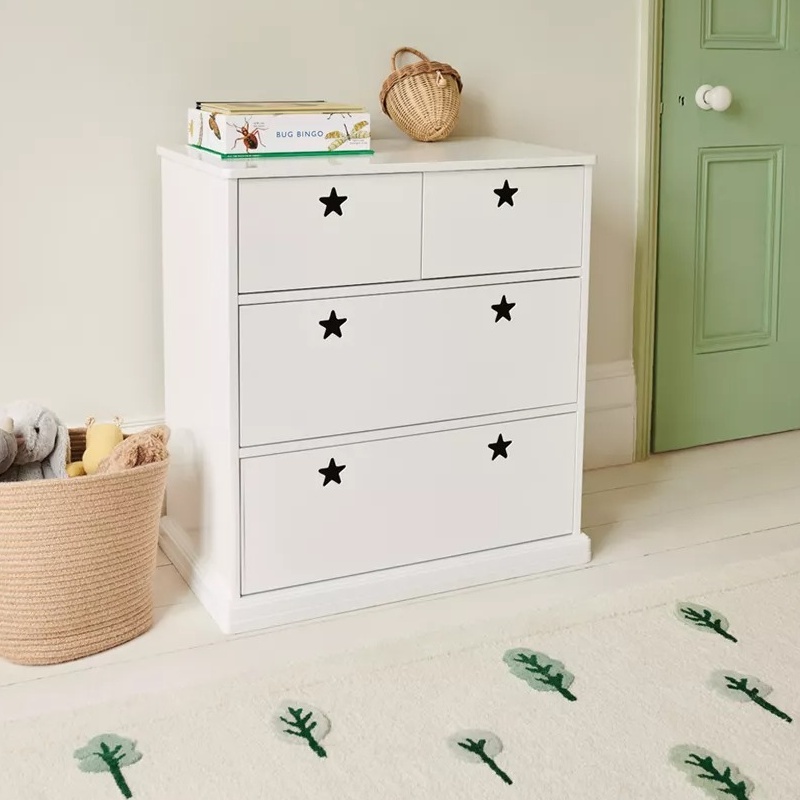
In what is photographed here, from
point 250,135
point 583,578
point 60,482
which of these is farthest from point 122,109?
point 583,578

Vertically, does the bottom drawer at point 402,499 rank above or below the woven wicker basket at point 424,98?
below

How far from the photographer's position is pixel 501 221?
2.19 metres

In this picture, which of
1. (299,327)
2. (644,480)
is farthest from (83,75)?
(644,480)

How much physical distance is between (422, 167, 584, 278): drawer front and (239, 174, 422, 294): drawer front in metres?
0.04

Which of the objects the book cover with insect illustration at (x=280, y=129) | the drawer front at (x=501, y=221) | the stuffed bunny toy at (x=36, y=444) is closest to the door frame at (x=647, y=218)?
the drawer front at (x=501, y=221)

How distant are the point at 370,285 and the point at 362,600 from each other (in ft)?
1.82

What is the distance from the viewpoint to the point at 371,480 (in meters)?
2.18

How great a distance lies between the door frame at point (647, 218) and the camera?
9.14ft

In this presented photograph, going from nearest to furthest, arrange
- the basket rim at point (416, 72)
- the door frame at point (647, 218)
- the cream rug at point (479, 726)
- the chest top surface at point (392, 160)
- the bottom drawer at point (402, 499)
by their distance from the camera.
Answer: the cream rug at point (479, 726) < the chest top surface at point (392, 160) < the bottom drawer at point (402, 499) < the basket rim at point (416, 72) < the door frame at point (647, 218)

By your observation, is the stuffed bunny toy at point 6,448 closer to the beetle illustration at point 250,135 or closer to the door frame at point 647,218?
the beetle illustration at point 250,135

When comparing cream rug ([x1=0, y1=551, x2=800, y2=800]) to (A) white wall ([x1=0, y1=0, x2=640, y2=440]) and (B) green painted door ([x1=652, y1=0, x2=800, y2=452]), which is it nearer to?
(A) white wall ([x1=0, y1=0, x2=640, y2=440])

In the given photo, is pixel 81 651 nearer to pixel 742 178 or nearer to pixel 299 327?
pixel 299 327

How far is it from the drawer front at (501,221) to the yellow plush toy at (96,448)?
0.61 metres

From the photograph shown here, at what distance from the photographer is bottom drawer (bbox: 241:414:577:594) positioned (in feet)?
6.94
